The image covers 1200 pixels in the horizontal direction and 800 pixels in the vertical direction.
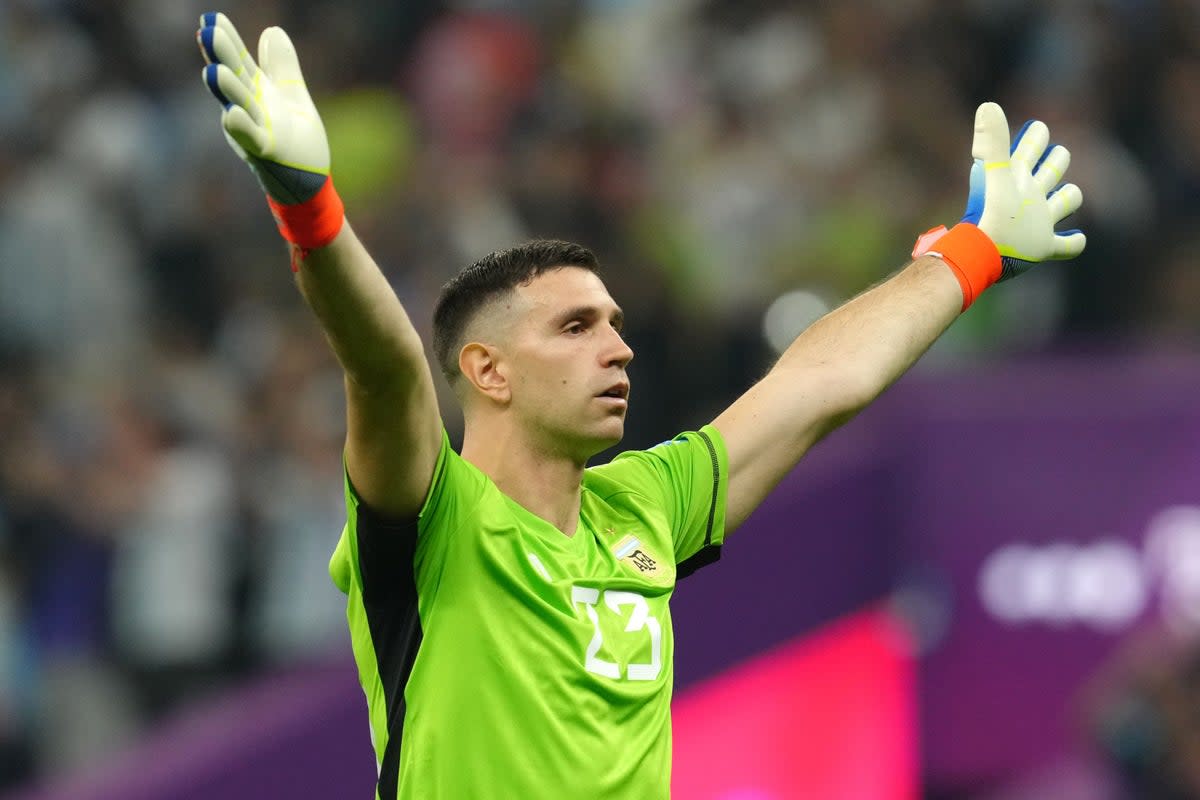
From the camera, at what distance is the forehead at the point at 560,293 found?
4125mm

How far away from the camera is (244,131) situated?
320 cm

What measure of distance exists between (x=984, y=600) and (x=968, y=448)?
1.95ft

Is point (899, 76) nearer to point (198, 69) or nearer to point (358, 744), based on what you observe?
point (198, 69)

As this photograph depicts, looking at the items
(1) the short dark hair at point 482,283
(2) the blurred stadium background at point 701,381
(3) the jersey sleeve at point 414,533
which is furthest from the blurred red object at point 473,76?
(3) the jersey sleeve at point 414,533

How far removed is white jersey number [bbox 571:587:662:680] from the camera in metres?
3.89

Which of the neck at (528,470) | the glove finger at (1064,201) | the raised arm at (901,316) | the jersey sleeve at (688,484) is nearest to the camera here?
the neck at (528,470)

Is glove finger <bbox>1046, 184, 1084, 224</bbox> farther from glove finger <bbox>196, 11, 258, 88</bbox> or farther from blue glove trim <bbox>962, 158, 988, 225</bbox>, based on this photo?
glove finger <bbox>196, 11, 258, 88</bbox>

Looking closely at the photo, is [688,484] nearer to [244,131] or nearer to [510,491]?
[510,491]

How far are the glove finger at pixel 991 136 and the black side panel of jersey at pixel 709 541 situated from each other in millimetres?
949

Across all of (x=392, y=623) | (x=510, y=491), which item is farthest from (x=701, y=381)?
(x=392, y=623)

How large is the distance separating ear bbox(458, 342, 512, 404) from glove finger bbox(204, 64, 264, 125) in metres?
0.98

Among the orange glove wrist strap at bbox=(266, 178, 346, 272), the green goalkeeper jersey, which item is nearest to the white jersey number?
the green goalkeeper jersey

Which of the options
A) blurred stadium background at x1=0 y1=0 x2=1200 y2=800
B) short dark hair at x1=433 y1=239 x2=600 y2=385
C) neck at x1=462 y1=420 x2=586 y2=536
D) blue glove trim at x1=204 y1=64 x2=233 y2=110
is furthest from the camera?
blurred stadium background at x1=0 y1=0 x2=1200 y2=800

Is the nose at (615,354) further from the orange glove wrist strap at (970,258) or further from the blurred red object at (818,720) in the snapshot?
the blurred red object at (818,720)
